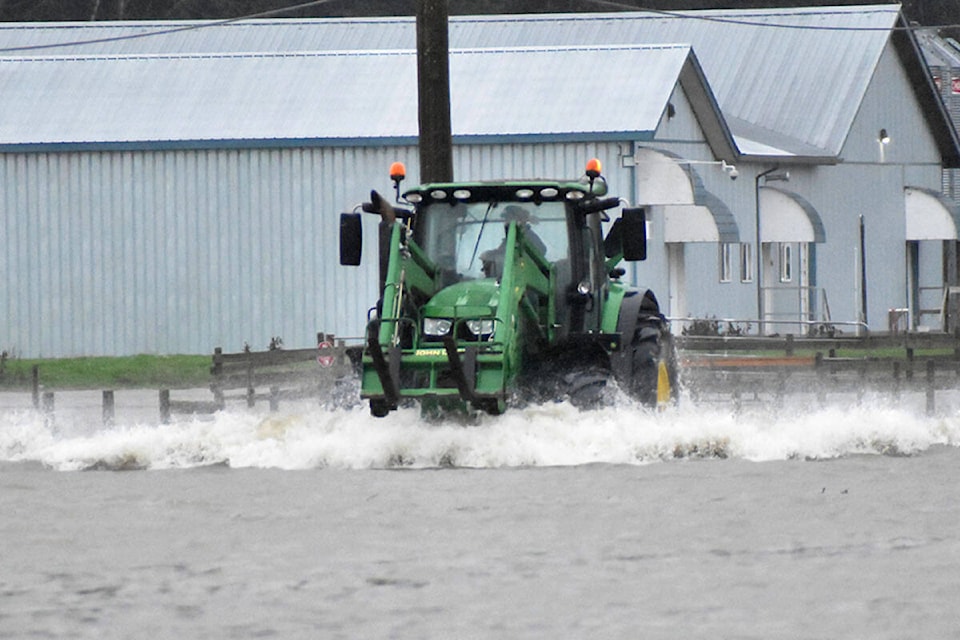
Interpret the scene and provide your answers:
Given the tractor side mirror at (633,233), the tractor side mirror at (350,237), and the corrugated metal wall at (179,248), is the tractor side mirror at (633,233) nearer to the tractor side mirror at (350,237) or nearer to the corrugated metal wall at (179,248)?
the tractor side mirror at (350,237)

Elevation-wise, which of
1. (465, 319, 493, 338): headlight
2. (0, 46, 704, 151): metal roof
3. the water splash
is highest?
(0, 46, 704, 151): metal roof

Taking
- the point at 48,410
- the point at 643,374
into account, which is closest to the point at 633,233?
the point at 643,374

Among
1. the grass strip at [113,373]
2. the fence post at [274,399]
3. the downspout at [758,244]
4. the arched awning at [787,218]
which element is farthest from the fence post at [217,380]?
the arched awning at [787,218]

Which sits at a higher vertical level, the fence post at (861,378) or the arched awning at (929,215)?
the arched awning at (929,215)

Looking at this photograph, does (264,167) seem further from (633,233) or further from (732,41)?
(633,233)

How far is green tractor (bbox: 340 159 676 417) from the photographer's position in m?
18.1

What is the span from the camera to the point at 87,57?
45344 millimetres

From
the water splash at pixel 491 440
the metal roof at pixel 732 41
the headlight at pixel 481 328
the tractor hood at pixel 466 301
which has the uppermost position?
the metal roof at pixel 732 41

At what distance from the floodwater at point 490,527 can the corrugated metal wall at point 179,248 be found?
2065 cm

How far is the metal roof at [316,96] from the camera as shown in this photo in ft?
137

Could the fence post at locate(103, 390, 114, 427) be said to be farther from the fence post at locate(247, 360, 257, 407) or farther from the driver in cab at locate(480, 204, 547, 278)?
the driver in cab at locate(480, 204, 547, 278)

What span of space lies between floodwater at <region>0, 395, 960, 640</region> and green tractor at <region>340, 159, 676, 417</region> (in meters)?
0.44

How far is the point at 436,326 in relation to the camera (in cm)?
1869

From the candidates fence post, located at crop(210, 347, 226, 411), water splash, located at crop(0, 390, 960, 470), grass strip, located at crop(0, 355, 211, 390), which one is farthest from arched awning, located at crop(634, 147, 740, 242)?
water splash, located at crop(0, 390, 960, 470)
